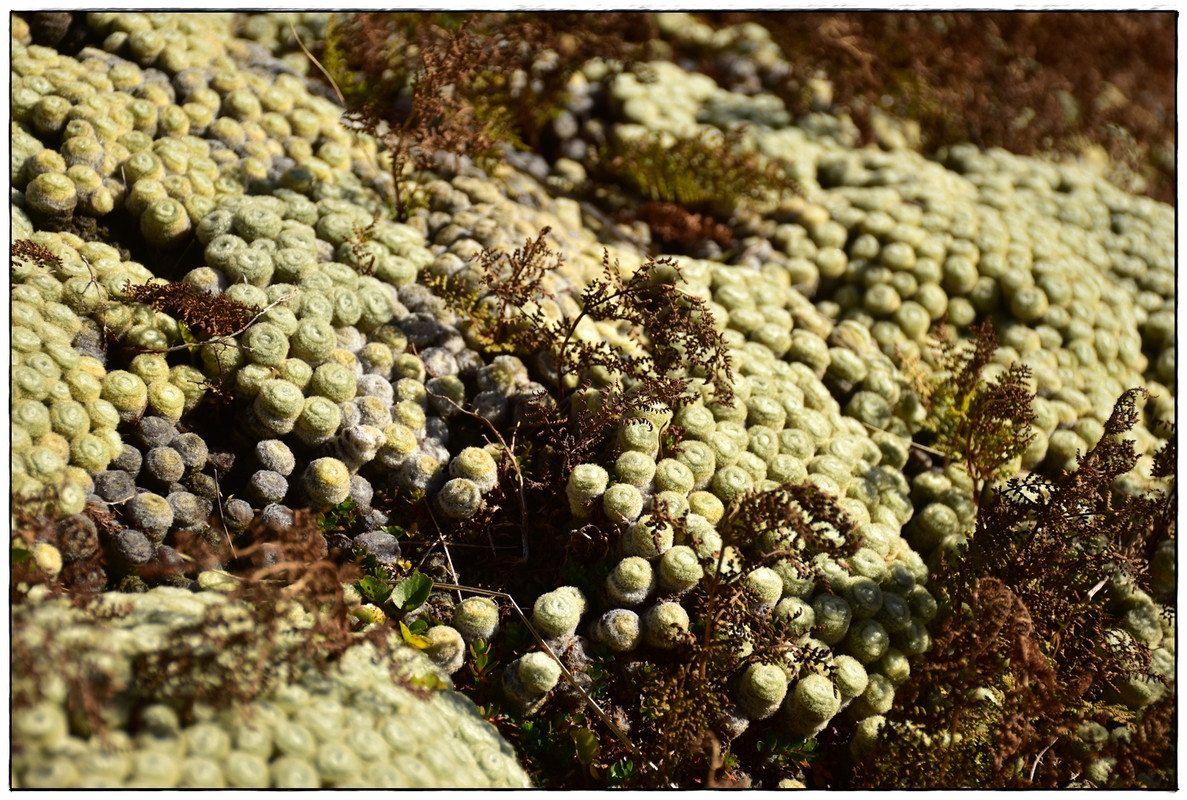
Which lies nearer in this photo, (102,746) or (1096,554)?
(102,746)

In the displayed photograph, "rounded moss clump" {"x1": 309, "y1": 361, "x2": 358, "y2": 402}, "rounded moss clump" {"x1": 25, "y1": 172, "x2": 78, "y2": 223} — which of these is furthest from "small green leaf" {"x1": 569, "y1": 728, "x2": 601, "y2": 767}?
"rounded moss clump" {"x1": 25, "y1": 172, "x2": 78, "y2": 223}

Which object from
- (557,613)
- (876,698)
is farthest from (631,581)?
(876,698)

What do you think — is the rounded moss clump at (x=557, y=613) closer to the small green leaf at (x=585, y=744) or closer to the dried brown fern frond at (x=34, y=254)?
the small green leaf at (x=585, y=744)

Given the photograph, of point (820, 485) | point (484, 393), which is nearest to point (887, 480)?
point (820, 485)

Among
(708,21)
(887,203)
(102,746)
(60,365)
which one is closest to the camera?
(102,746)

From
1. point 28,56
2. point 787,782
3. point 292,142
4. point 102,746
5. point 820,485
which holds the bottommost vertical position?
point 787,782

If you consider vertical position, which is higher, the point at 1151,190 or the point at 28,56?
the point at 28,56

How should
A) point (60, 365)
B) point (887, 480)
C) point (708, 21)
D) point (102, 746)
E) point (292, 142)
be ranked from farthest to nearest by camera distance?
point (708, 21) < point (292, 142) < point (887, 480) < point (60, 365) < point (102, 746)

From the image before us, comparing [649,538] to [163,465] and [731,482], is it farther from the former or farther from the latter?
[163,465]

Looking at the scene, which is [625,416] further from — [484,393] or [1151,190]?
[1151,190]
